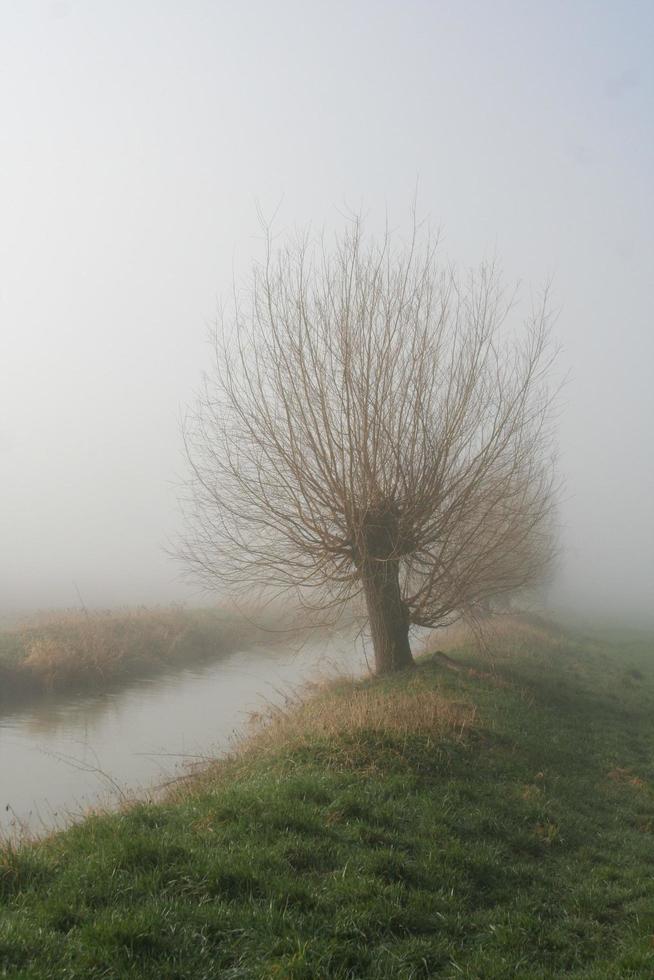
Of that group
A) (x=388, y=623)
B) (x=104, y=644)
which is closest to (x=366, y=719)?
(x=388, y=623)

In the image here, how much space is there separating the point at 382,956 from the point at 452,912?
1114 millimetres

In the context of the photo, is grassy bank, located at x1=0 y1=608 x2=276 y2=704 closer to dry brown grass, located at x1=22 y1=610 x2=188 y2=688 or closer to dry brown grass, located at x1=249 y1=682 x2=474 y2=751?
dry brown grass, located at x1=22 y1=610 x2=188 y2=688

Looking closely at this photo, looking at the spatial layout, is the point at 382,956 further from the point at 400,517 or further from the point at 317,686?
the point at 317,686

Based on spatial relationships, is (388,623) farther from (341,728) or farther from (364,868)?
(364,868)

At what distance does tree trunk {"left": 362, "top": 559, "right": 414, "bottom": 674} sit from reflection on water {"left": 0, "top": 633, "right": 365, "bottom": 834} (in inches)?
94.3

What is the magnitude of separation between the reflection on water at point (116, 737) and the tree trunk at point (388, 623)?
2.39 m

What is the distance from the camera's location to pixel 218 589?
60.7 feet

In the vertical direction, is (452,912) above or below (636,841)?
above

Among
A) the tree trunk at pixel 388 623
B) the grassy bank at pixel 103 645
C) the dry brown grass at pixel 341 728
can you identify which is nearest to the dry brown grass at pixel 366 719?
the dry brown grass at pixel 341 728

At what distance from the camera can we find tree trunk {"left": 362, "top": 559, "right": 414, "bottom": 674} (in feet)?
55.6

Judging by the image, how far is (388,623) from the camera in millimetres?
17500

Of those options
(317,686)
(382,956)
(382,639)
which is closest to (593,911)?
(382,956)

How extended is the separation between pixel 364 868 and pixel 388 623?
11363 mm

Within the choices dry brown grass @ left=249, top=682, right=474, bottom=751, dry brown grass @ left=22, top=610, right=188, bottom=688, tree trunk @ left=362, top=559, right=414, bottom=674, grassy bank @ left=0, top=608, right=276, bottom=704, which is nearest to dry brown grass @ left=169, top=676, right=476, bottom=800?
dry brown grass @ left=249, top=682, right=474, bottom=751
